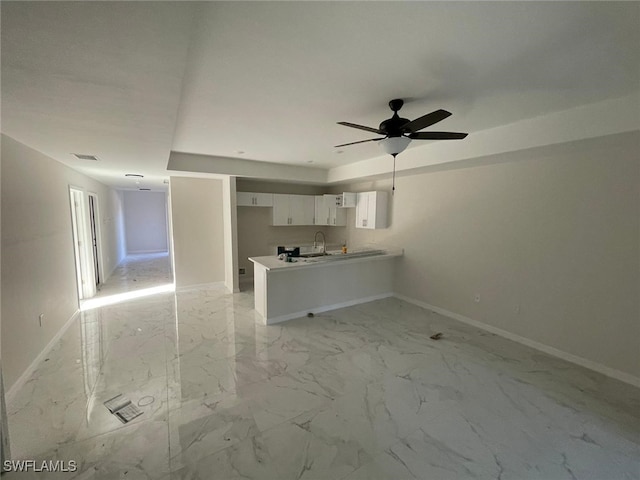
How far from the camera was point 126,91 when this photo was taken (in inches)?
65.9

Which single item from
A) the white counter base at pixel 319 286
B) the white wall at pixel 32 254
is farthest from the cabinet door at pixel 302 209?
the white wall at pixel 32 254

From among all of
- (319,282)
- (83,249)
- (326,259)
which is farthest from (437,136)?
(83,249)

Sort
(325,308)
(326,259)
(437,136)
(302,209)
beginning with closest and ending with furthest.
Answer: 1. (437,136)
2. (326,259)
3. (325,308)
4. (302,209)

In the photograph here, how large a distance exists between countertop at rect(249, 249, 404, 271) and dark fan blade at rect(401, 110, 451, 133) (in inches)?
98.1

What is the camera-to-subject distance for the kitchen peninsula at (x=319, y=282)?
411 centimetres

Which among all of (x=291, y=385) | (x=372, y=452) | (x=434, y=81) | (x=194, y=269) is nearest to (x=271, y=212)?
(x=194, y=269)

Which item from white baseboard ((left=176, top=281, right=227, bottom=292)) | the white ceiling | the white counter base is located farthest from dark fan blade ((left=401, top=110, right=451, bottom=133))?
white baseboard ((left=176, top=281, right=227, bottom=292))

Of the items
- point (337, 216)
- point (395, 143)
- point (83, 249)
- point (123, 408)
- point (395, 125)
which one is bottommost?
point (123, 408)

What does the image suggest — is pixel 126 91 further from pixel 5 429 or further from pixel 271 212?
pixel 271 212

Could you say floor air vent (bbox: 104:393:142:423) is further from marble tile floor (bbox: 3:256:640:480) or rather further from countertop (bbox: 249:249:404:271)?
countertop (bbox: 249:249:404:271)

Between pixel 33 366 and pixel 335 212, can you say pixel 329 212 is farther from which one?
pixel 33 366

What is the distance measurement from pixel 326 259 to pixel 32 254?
11.8 feet

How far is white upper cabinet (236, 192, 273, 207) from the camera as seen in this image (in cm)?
600

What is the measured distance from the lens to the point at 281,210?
648 centimetres
